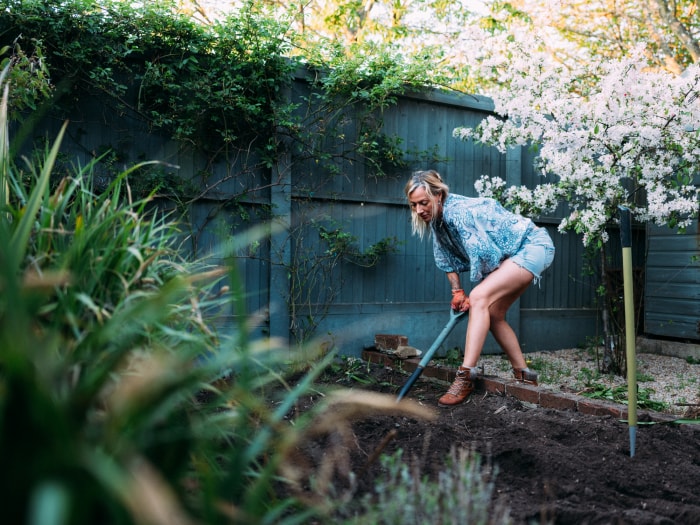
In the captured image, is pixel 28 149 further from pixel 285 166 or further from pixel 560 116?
pixel 560 116

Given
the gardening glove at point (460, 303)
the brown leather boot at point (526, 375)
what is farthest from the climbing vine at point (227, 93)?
the brown leather boot at point (526, 375)

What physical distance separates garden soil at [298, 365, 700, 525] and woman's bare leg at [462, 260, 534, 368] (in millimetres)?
362

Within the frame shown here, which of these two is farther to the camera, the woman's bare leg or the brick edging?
the woman's bare leg

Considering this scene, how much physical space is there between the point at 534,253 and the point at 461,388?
0.95m

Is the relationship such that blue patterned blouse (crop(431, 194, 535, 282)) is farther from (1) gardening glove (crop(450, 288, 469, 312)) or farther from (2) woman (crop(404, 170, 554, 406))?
(1) gardening glove (crop(450, 288, 469, 312))

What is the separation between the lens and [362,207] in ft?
17.2

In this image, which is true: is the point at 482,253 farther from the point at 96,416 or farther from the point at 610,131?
the point at 96,416

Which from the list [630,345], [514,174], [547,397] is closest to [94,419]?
[630,345]

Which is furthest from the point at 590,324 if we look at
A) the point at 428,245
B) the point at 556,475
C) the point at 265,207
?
the point at 556,475

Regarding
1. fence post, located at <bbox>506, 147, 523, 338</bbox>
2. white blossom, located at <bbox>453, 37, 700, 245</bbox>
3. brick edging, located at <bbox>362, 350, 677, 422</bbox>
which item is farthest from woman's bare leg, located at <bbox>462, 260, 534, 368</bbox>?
fence post, located at <bbox>506, 147, 523, 338</bbox>

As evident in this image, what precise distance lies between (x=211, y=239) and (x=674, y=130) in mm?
3406

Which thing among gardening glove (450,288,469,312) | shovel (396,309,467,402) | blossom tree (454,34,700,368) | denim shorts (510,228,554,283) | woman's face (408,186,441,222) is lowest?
shovel (396,309,467,402)

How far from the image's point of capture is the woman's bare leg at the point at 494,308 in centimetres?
376

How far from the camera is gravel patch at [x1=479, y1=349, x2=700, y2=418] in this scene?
4.38 meters
